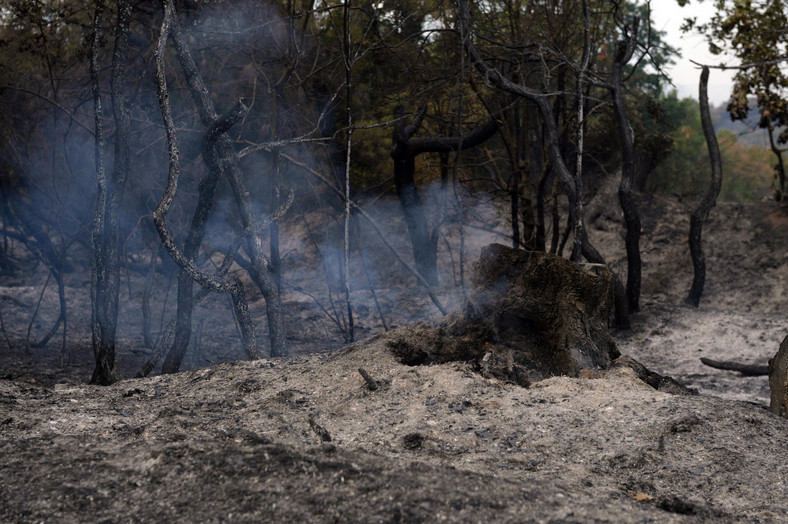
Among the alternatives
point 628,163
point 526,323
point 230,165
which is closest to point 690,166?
point 628,163

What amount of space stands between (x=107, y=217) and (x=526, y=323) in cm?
418

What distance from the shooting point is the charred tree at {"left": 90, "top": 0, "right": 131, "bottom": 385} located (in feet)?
25.2

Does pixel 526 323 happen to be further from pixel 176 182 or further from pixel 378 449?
pixel 176 182

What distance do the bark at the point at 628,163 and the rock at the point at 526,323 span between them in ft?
17.4

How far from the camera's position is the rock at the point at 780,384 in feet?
18.5

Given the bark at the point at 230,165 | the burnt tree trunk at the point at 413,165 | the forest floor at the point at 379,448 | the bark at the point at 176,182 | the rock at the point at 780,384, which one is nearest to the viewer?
the forest floor at the point at 379,448

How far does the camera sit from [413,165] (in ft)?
42.2

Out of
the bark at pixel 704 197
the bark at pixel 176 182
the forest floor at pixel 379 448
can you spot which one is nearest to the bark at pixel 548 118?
the bark at pixel 704 197

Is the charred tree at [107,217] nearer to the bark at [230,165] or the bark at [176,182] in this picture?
the bark at [230,165]

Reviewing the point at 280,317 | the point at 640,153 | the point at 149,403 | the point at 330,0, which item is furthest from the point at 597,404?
Result: the point at 640,153

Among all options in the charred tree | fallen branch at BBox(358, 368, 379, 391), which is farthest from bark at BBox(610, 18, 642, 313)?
fallen branch at BBox(358, 368, 379, 391)

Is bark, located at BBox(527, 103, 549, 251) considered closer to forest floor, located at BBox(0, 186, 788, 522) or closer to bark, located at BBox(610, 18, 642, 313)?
bark, located at BBox(610, 18, 642, 313)

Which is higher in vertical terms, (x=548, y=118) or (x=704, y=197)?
(x=548, y=118)

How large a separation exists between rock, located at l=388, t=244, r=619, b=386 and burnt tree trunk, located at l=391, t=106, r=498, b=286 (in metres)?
4.09
